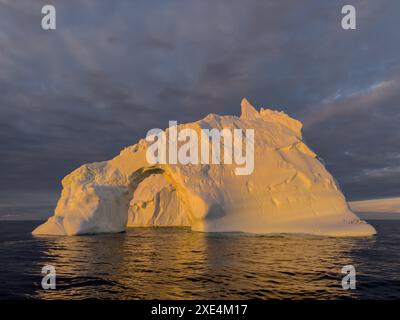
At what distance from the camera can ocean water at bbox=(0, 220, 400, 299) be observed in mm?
10247

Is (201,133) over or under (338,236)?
over

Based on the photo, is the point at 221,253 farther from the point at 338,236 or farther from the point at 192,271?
the point at 338,236

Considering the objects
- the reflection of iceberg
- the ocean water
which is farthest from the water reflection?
the reflection of iceberg

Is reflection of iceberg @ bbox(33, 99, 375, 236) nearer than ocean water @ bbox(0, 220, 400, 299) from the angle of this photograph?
No

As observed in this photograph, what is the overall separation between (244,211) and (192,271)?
16.6m

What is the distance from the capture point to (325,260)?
51.6ft

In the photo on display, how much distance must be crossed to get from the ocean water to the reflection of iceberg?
25.9ft

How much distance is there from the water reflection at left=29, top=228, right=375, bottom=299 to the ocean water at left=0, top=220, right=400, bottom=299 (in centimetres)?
3

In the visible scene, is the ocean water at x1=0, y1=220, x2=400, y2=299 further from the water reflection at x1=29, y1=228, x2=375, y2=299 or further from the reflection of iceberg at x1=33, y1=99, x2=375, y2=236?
the reflection of iceberg at x1=33, y1=99, x2=375, y2=236

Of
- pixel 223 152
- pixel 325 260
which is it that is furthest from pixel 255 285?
pixel 223 152

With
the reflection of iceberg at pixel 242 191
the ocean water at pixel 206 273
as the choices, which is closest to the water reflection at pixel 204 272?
the ocean water at pixel 206 273

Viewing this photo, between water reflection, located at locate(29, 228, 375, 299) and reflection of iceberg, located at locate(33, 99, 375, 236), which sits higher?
reflection of iceberg, located at locate(33, 99, 375, 236)

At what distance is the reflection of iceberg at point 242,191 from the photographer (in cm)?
2798

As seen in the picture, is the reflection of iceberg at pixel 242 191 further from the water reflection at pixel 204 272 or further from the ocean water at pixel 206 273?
the ocean water at pixel 206 273
